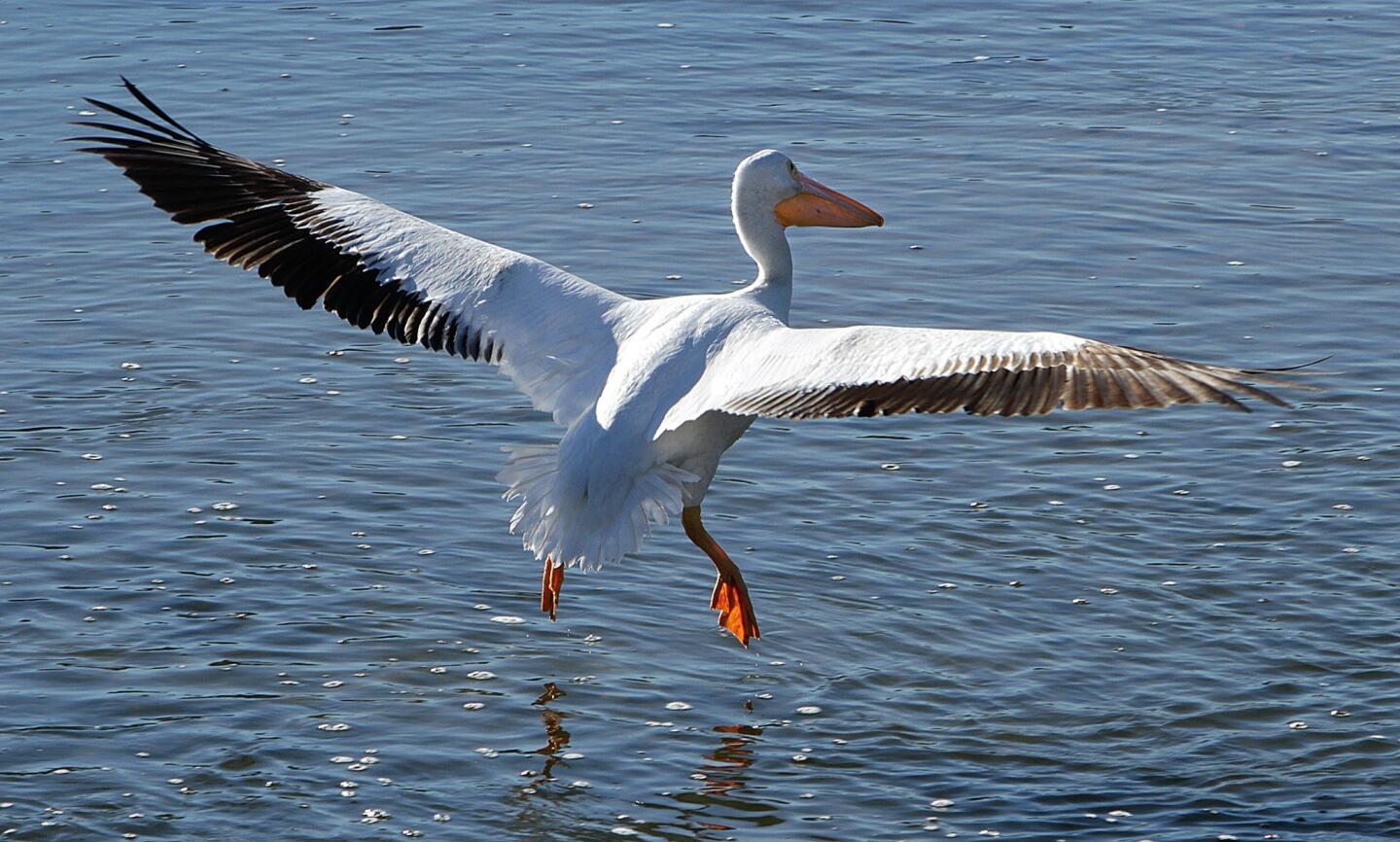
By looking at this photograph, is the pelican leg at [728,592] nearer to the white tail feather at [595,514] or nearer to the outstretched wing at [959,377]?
the white tail feather at [595,514]

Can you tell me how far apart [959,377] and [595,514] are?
1.23 m

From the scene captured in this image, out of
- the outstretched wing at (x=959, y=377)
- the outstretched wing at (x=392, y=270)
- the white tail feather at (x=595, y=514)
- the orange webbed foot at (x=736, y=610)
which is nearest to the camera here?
the outstretched wing at (x=959, y=377)

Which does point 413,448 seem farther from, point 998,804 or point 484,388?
point 998,804

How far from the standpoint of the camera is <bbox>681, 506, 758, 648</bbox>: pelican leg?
20.0ft

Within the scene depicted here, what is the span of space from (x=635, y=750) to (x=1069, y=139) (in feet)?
23.4

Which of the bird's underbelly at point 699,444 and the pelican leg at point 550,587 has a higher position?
the bird's underbelly at point 699,444

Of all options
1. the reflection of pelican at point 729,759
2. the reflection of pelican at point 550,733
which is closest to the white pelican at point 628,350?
the reflection of pelican at point 550,733

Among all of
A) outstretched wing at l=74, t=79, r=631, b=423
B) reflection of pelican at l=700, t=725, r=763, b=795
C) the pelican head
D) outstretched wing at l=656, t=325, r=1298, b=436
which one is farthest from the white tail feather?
the pelican head

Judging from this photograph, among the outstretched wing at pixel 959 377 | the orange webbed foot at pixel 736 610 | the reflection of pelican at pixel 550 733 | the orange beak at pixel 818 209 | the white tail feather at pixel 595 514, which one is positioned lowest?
the reflection of pelican at pixel 550 733

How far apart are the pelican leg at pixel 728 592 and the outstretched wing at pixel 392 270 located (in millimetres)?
574

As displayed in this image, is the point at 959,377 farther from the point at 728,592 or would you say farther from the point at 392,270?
the point at 392,270

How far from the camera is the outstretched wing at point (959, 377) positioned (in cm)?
479

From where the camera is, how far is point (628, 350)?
602 cm

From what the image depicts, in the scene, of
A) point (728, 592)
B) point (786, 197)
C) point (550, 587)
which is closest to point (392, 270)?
point (550, 587)
